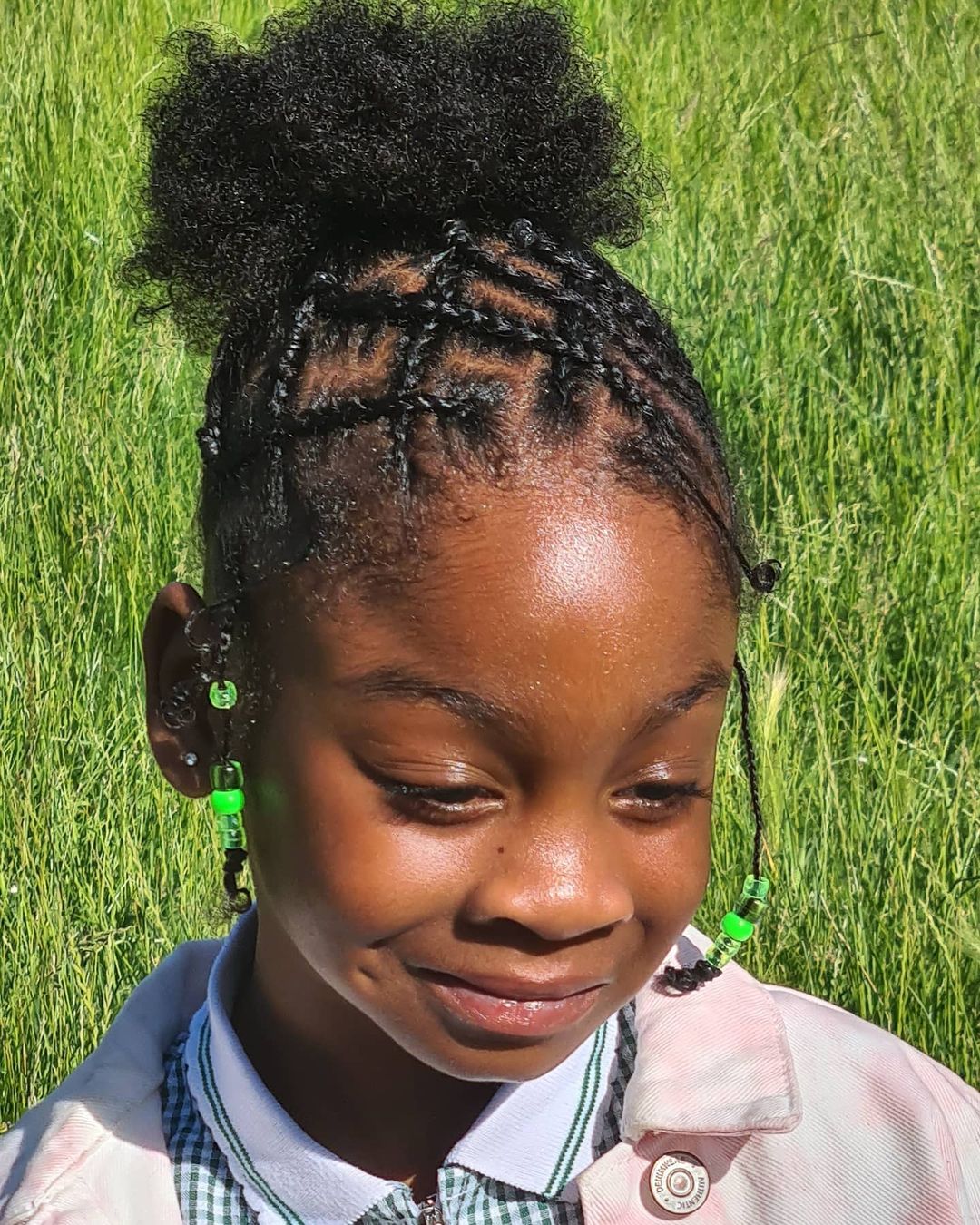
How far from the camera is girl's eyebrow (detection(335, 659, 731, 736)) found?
1.44 meters

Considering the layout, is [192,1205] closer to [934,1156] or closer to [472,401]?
[934,1156]

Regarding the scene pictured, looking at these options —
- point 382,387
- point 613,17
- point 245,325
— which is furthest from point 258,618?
point 613,17

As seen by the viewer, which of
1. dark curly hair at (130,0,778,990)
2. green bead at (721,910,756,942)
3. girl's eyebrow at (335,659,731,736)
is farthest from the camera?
green bead at (721,910,756,942)

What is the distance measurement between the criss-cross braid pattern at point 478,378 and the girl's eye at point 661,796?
A: 0.22 meters

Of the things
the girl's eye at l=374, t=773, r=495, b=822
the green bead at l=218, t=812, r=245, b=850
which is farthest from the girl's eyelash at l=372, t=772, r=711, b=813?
the green bead at l=218, t=812, r=245, b=850

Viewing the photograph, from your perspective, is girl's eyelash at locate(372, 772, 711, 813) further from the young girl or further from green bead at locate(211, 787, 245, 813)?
green bead at locate(211, 787, 245, 813)

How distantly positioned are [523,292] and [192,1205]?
3.35 ft

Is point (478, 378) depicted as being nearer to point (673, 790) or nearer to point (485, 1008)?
point (673, 790)

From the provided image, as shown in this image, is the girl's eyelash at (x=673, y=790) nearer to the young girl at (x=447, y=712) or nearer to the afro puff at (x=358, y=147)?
the young girl at (x=447, y=712)

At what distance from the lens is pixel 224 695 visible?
1.66 metres

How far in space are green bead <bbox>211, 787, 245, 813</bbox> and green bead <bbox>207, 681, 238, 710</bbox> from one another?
92mm

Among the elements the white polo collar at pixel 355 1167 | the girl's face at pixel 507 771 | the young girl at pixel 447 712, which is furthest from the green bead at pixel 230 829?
the white polo collar at pixel 355 1167

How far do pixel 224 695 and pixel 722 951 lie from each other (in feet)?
2.07

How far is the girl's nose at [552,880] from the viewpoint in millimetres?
1449
